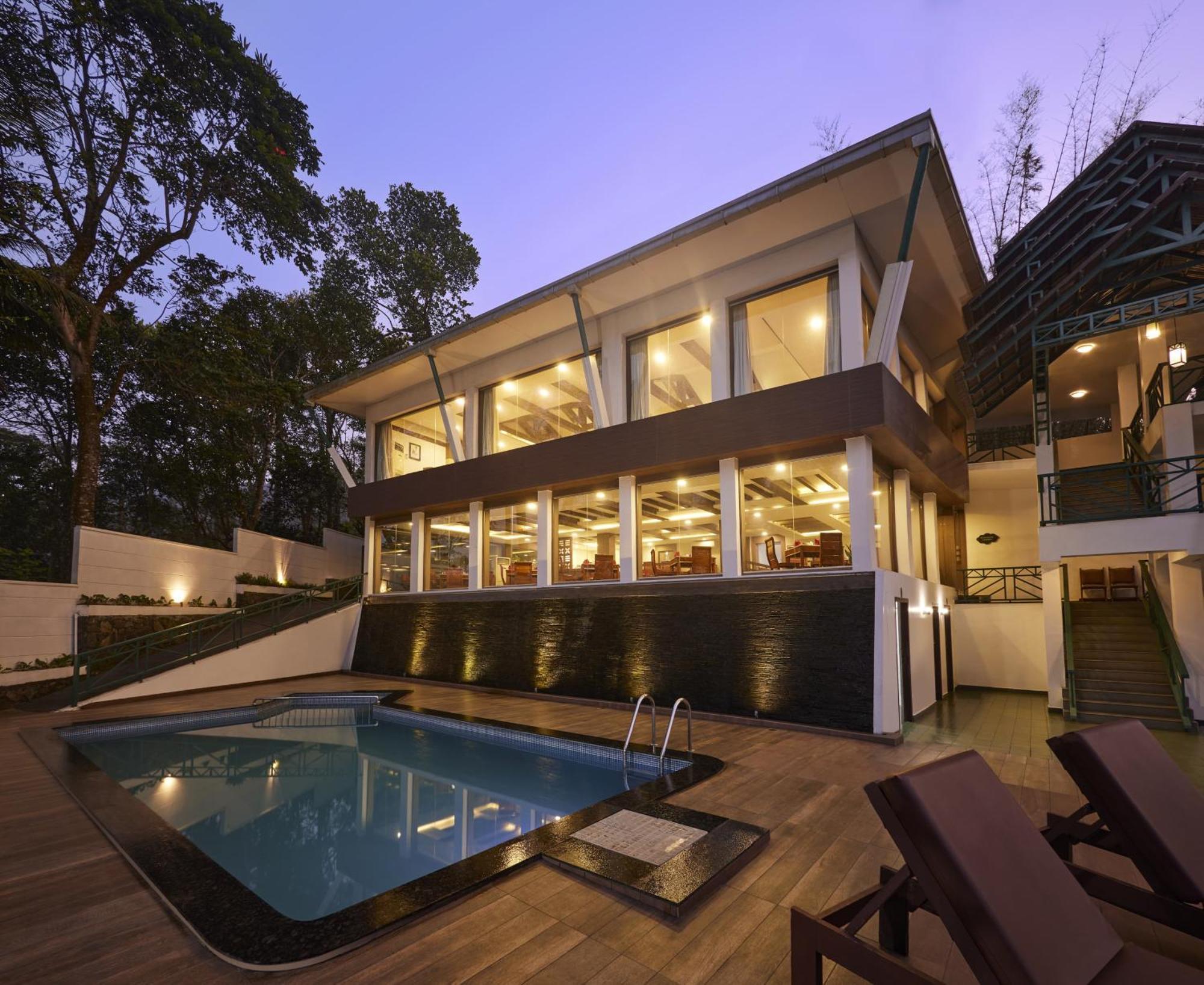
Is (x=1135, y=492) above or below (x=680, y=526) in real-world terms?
above

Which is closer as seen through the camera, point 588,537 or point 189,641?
point 588,537

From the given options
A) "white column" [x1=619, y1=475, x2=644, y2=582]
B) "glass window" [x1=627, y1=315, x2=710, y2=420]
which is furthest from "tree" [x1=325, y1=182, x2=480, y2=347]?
"white column" [x1=619, y1=475, x2=644, y2=582]

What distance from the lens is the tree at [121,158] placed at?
12.1 metres

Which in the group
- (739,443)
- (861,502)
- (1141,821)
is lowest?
(1141,821)

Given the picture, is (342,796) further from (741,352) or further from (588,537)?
(741,352)

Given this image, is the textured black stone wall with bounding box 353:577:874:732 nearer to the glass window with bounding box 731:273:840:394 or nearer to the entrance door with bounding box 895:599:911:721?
the entrance door with bounding box 895:599:911:721

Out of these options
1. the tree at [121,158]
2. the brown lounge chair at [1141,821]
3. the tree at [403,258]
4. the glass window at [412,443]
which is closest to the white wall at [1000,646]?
the brown lounge chair at [1141,821]

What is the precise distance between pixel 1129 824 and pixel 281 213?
19.8 metres

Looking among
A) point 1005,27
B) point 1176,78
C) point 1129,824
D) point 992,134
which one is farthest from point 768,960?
point 1005,27

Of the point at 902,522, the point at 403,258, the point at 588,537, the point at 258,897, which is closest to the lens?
the point at 258,897

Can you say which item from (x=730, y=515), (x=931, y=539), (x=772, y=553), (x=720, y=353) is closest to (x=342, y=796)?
(x=730, y=515)

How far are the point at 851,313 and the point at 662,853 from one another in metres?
7.50

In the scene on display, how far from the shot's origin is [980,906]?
1688 millimetres

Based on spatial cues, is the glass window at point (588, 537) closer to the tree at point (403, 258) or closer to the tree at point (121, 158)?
the tree at point (121, 158)
